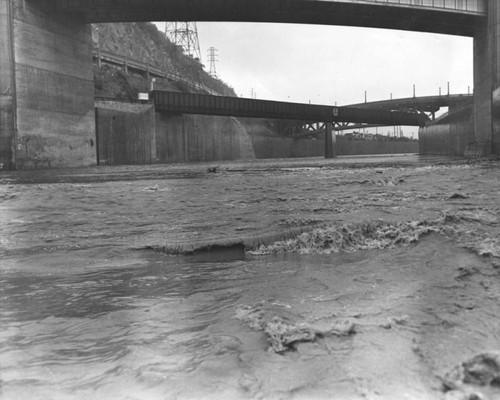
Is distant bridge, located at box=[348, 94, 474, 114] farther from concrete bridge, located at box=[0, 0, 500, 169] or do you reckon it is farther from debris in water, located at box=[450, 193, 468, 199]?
debris in water, located at box=[450, 193, 468, 199]

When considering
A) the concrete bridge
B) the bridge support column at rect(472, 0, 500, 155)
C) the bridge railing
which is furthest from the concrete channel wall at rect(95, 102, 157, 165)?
the bridge support column at rect(472, 0, 500, 155)

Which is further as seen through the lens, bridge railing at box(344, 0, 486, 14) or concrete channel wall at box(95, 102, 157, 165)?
concrete channel wall at box(95, 102, 157, 165)

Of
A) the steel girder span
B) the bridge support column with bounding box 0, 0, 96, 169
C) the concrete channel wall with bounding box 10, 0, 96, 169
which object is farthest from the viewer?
the steel girder span

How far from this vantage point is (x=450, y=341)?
12.7ft

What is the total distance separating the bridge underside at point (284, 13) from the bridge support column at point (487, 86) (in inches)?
59.6

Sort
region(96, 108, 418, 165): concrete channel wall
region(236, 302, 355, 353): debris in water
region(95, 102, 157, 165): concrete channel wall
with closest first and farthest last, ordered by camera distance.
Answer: region(236, 302, 355, 353): debris in water → region(95, 102, 157, 165): concrete channel wall → region(96, 108, 418, 165): concrete channel wall

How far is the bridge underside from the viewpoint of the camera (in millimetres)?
38656

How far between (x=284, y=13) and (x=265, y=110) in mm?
24777

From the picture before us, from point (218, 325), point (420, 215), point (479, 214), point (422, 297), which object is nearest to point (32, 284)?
point (218, 325)

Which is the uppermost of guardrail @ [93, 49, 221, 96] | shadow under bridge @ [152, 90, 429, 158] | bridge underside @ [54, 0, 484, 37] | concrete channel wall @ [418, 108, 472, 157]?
guardrail @ [93, 49, 221, 96]

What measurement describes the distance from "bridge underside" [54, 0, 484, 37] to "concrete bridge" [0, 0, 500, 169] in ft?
0.29

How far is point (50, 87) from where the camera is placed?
3772cm

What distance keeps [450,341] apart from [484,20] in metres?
46.0

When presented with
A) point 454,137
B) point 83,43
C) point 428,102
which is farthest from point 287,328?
point 428,102
